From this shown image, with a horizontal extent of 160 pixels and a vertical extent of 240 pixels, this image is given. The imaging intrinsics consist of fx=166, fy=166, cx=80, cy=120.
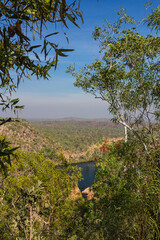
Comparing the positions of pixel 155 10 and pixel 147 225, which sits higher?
pixel 155 10

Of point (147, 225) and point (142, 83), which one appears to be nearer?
point (147, 225)

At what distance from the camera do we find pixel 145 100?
1083 cm

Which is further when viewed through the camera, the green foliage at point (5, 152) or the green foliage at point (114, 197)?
the green foliage at point (114, 197)

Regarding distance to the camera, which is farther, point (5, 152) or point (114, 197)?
point (114, 197)

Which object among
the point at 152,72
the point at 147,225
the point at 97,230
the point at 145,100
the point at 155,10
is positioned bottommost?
the point at 97,230

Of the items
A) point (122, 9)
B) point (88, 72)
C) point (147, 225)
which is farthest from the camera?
point (88, 72)

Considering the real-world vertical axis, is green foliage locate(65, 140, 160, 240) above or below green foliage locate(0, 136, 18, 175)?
below

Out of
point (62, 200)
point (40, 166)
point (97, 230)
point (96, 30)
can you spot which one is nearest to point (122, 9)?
point (96, 30)

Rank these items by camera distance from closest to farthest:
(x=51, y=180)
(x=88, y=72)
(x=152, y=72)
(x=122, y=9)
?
(x=51, y=180) → (x=152, y=72) → (x=122, y=9) → (x=88, y=72)

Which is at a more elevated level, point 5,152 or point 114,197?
point 5,152

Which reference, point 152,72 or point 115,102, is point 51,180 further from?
point 152,72

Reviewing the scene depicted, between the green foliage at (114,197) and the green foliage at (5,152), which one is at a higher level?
the green foliage at (5,152)

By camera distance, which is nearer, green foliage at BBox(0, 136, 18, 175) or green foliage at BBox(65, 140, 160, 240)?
green foliage at BBox(0, 136, 18, 175)

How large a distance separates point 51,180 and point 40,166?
115 centimetres
